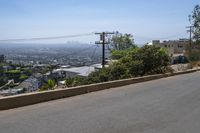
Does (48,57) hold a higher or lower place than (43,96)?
lower

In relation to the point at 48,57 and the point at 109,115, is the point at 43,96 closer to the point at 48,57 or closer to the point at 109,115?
the point at 109,115

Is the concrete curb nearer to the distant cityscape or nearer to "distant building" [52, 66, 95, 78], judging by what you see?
"distant building" [52, 66, 95, 78]

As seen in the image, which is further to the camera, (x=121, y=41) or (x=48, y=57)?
(x=121, y=41)

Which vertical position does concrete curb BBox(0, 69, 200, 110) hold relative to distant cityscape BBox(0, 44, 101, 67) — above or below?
above

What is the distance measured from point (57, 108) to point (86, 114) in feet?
3.61

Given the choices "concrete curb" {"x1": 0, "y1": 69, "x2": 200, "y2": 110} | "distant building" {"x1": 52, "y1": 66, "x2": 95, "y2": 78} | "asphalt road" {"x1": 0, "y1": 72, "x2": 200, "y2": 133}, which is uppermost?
"concrete curb" {"x1": 0, "y1": 69, "x2": 200, "y2": 110}

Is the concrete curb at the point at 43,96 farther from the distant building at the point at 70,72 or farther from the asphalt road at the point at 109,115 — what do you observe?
the distant building at the point at 70,72

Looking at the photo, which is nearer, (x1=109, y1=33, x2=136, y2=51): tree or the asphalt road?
the asphalt road

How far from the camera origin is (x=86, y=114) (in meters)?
9.00

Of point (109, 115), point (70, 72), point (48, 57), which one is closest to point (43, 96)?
point (109, 115)

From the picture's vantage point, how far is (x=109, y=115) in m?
8.95

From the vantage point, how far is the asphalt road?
7566 millimetres

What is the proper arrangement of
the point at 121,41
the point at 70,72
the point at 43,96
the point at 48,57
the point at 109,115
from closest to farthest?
1. the point at 109,115
2. the point at 43,96
3. the point at 70,72
4. the point at 48,57
5. the point at 121,41

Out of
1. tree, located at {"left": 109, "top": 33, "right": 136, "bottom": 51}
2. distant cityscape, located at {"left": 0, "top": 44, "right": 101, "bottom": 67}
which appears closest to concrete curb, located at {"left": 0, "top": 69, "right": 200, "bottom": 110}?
distant cityscape, located at {"left": 0, "top": 44, "right": 101, "bottom": 67}
